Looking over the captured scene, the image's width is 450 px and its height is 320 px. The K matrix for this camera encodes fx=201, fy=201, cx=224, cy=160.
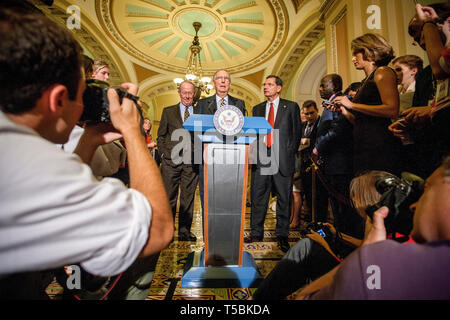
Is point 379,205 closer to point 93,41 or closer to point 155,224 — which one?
point 155,224

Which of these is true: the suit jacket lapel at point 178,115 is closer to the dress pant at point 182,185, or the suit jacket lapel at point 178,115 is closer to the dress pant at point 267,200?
the dress pant at point 182,185

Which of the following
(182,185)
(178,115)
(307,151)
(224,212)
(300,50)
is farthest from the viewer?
(300,50)

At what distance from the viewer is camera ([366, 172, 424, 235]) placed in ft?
2.47

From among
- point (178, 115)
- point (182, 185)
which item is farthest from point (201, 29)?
point (182, 185)

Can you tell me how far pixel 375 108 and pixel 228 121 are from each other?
3.61ft

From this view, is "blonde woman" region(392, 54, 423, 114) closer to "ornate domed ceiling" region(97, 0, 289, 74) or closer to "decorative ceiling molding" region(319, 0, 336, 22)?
"decorative ceiling molding" region(319, 0, 336, 22)

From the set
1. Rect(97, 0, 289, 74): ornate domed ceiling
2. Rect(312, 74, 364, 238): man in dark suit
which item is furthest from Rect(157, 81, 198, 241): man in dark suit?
Rect(97, 0, 289, 74): ornate domed ceiling

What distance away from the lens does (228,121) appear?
1447 millimetres

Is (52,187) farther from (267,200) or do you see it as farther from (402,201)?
(267,200)

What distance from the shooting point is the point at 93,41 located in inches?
280

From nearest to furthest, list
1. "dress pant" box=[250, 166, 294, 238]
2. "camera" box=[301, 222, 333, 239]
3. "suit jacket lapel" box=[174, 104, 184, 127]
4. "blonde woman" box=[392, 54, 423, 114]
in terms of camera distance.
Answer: "camera" box=[301, 222, 333, 239] < "blonde woman" box=[392, 54, 423, 114] < "dress pant" box=[250, 166, 294, 238] < "suit jacket lapel" box=[174, 104, 184, 127]

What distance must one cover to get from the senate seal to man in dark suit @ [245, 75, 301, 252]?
0.87 meters

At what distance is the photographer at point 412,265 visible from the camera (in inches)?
17.3

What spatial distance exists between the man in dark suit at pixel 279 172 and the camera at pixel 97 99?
174cm
